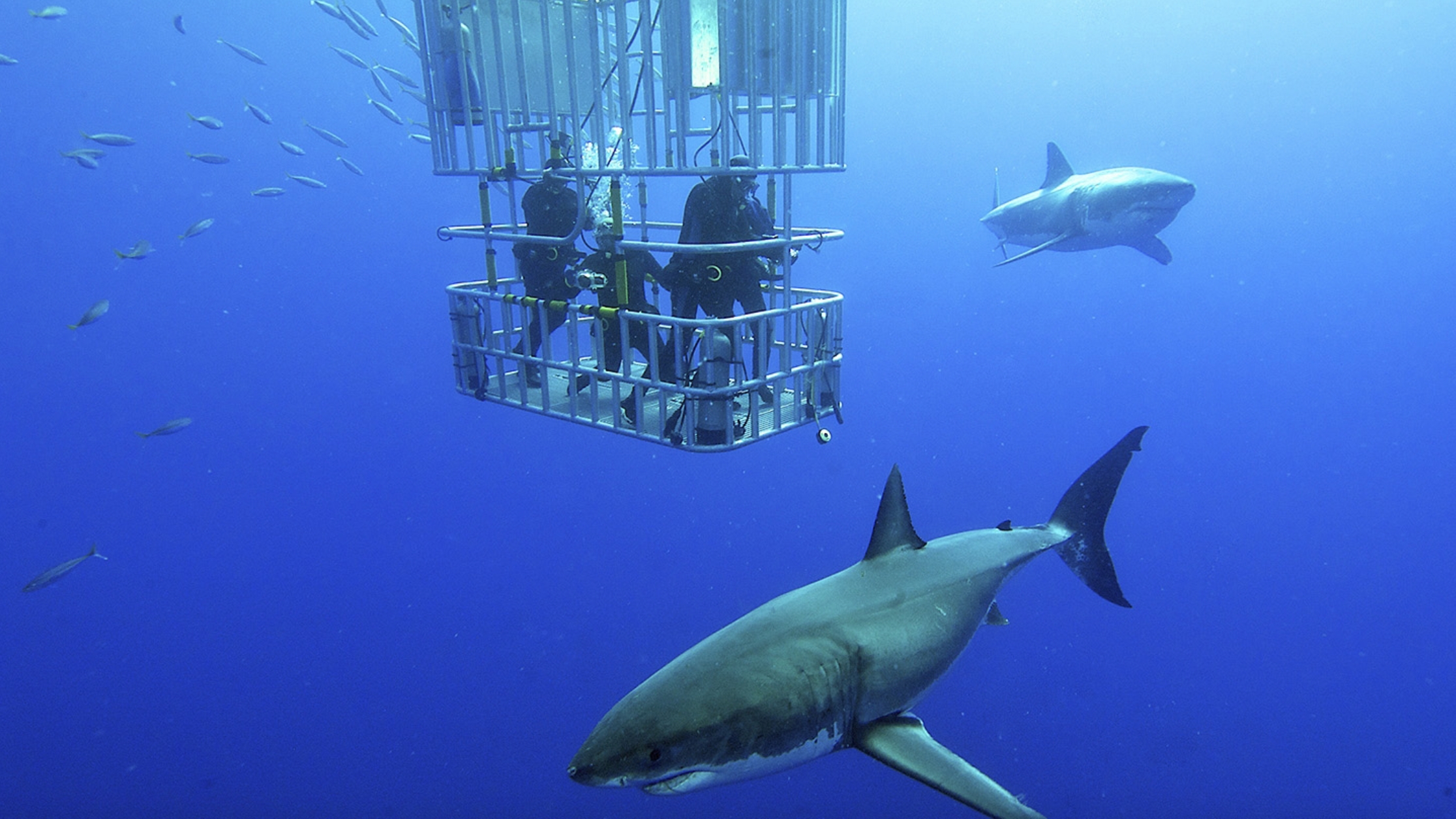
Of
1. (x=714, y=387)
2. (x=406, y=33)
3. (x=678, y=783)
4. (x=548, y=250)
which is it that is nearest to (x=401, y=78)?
(x=406, y=33)

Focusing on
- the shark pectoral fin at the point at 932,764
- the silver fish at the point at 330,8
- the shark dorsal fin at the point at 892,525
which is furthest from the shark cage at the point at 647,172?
the silver fish at the point at 330,8

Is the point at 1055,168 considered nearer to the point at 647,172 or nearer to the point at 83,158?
the point at 647,172

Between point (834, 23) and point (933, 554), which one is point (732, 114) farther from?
point (933, 554)

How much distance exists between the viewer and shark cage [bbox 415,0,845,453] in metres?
4.53

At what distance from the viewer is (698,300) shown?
5.30 metres

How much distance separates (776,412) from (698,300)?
3.37 feet

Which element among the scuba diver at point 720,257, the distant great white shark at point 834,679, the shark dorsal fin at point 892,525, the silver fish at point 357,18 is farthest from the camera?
the silver fish at point 357,18

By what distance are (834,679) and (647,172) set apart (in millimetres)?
3186

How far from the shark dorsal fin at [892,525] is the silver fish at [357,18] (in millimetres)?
9218

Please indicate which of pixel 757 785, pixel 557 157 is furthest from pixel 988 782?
pixel 757 785

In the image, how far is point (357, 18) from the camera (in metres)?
9.42

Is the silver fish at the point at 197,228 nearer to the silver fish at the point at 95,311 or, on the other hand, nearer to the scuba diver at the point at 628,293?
the silver fish at the point at 95,311

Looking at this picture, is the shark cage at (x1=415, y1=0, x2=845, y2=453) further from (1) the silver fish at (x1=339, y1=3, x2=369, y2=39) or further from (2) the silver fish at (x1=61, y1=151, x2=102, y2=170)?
(2) the silver fish at (x1=61, y1=151, x2=102, y2=170)

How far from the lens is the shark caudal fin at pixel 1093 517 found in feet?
14.5
